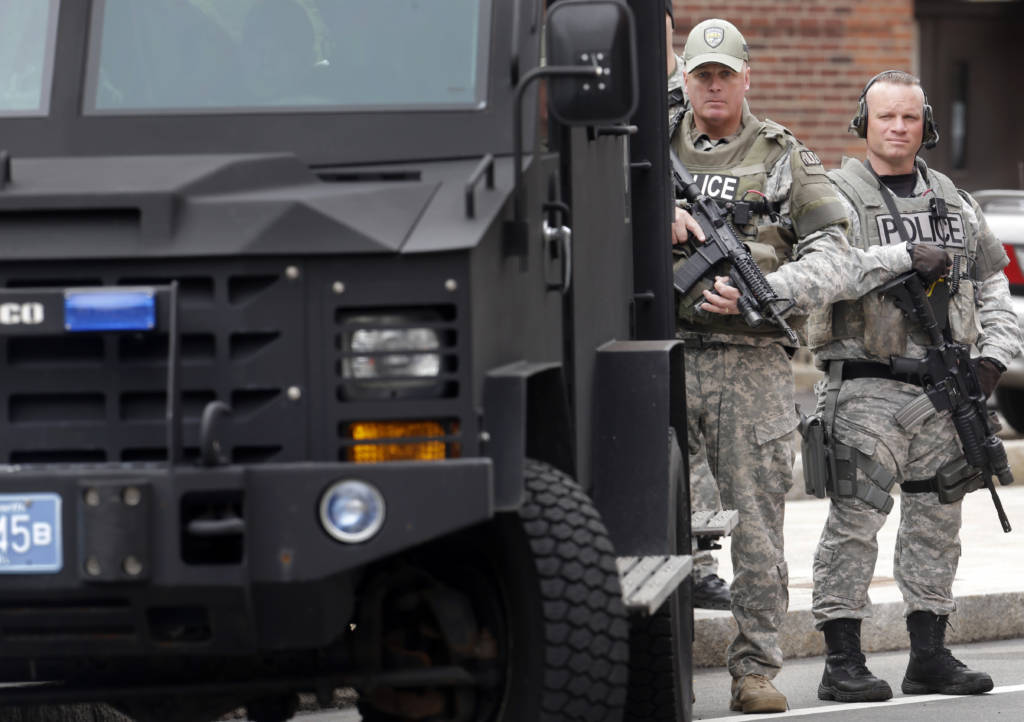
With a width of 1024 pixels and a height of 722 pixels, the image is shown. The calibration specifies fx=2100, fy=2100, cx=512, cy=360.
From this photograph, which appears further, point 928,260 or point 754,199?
point 928,260

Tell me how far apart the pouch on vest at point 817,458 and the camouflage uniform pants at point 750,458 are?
0.17 meters

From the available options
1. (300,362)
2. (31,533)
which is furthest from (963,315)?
(31,533)

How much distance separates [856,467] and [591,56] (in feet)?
9.98

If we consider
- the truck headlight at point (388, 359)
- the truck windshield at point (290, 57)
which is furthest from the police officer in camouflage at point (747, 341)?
the truck headlight at point (388, 359)

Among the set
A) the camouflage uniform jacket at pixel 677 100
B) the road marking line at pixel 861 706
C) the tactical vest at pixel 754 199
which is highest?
the camouflage uniform jacket at pixel 677 100

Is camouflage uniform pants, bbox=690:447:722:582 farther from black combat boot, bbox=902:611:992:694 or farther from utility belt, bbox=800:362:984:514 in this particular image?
black combat boot, bbox=902:611:992:694

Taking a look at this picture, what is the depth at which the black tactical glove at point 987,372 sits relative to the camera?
717 cm

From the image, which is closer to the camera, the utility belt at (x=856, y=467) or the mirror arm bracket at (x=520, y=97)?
the mirror arm bracket at (x=520, y=97)

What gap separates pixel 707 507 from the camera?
7160 mm

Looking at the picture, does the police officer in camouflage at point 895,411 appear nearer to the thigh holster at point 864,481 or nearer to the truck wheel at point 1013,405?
the thigh holster at point 864,481

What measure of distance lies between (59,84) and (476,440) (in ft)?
4.57

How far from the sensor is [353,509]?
3.93 metres

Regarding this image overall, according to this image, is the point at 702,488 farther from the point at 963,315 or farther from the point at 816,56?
the point at 816,56

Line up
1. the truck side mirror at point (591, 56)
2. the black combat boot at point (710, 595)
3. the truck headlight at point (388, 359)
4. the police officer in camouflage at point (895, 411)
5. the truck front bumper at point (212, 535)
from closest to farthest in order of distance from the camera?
the truck front bumper at point (212, 535), the truck headlight at point (388, 359), the truck side mirror at point (591, 56), the police officer in camouflage at point (895, 411), the black combat boot at point (710, 595)
